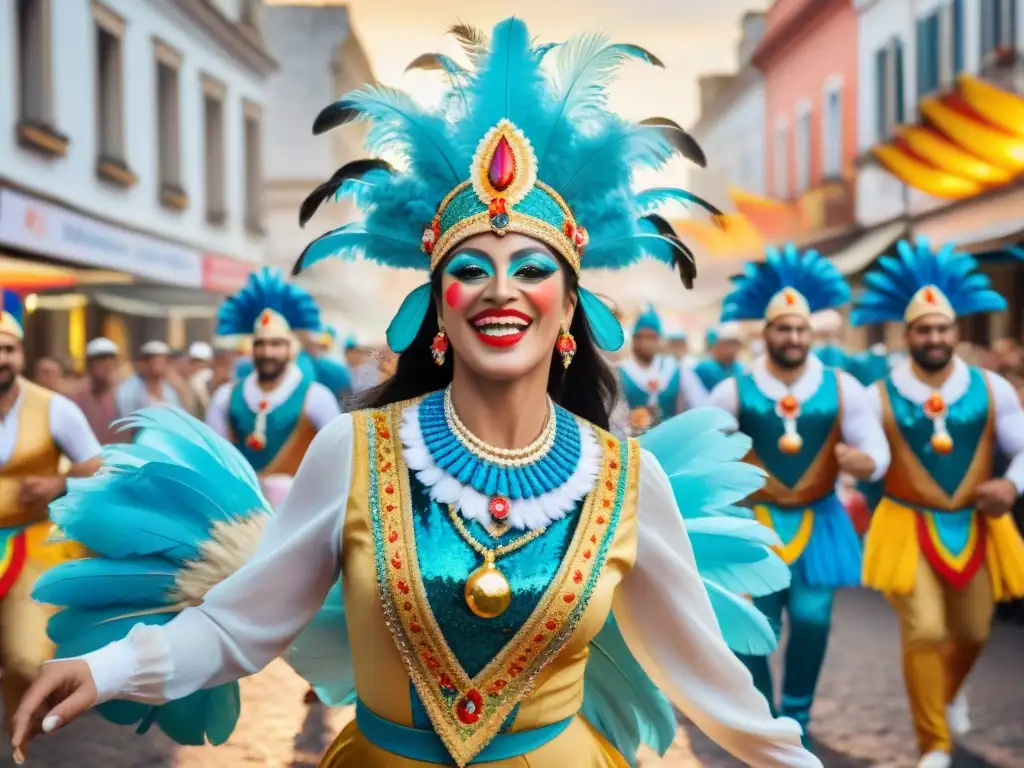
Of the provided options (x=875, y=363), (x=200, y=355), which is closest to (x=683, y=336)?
(x=875, y=363)

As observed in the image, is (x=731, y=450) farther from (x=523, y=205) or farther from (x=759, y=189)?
(x=759, y=189)

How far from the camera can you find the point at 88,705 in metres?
2.21

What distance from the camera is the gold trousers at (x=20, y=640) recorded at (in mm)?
5113

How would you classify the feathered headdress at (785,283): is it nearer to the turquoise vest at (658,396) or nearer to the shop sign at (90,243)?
the turquoise vest at (658,396)

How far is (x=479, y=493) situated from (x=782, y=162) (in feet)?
83.9

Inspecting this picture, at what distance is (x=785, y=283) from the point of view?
6.35 metres

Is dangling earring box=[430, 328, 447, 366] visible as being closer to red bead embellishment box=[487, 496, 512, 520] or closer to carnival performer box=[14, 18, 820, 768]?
carnival performer box=[14, 18, 820, 768]

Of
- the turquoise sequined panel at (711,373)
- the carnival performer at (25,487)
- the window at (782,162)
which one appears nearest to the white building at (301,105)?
the window at (782,162)

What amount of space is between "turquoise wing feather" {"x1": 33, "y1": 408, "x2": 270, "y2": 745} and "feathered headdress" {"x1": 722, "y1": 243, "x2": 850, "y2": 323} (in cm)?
411

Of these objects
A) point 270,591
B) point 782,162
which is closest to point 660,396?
point 270,591

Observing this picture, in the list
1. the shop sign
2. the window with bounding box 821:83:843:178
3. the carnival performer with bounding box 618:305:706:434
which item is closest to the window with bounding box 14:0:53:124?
the shop sign

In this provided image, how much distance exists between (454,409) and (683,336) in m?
11.7

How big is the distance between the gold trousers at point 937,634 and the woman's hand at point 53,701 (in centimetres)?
409

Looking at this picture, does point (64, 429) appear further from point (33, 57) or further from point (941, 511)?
point (33, 57)
